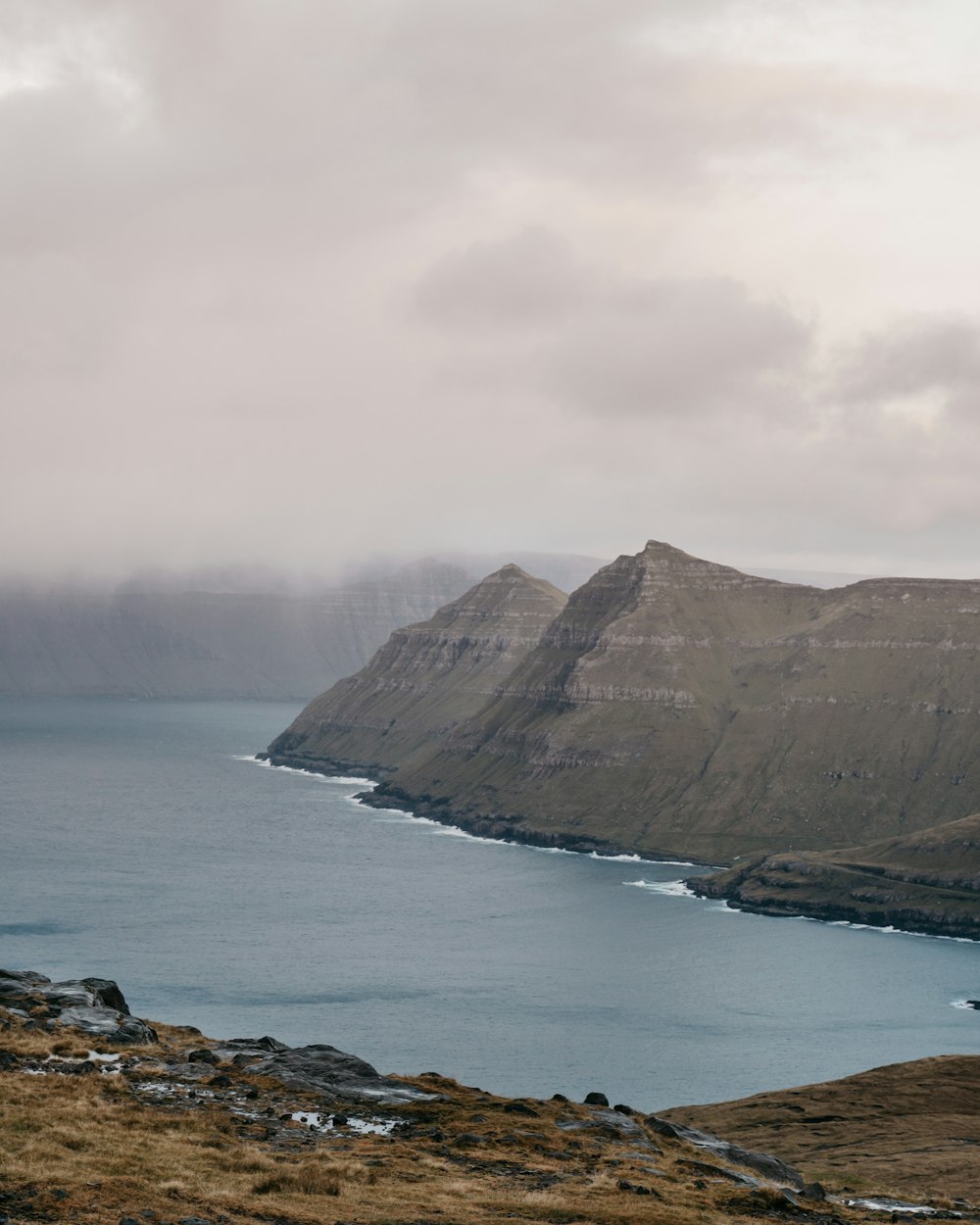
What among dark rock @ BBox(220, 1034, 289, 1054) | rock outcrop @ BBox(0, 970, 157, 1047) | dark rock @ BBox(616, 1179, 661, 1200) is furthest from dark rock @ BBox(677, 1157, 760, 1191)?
rock outcrop @ BBox(0, 970, 157, 1047)

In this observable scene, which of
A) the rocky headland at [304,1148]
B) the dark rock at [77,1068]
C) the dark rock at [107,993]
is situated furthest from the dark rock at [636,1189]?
the dark rock at [107,993]

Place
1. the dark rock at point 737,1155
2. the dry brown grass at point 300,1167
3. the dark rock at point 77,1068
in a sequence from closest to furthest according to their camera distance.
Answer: the dry brown grass at point 300,1167, the dark rock at point 77,1068, the dark rock at point 737,1155

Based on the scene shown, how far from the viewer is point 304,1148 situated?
58.1 meters

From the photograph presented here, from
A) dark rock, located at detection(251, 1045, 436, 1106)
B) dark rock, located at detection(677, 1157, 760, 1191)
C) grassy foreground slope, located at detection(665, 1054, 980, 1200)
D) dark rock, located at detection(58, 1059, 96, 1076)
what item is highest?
dark rock, located at detection(58, 1059, 96, 1076)

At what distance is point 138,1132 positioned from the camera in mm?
55750

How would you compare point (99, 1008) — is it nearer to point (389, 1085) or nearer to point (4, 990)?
point (4, 990)

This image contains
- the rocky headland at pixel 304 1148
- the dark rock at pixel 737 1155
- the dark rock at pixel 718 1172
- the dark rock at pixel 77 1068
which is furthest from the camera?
the dark rock at pixel 737 1155

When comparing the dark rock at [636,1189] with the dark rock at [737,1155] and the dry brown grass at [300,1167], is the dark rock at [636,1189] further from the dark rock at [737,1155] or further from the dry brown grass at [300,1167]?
the dark rock at [737,1155]

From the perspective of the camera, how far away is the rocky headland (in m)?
48.0

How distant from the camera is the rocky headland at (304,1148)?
158 feet

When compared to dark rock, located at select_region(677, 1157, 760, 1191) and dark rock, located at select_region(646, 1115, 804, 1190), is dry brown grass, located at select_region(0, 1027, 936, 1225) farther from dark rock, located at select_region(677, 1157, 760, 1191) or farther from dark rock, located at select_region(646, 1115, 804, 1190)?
dark rock, located at select_region(646, 1115, 804, 1190)

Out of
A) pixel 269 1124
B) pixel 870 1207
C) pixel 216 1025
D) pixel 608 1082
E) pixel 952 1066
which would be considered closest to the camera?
pixel 269 1124

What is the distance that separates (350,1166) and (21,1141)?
11363mm

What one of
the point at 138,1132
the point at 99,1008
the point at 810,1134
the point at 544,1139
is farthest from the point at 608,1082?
the point at 138,1132
